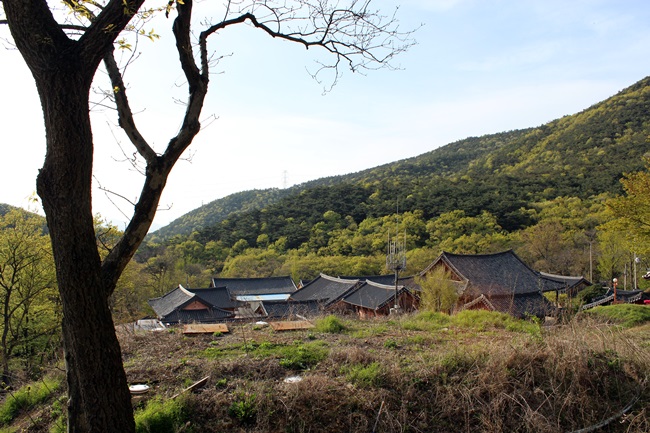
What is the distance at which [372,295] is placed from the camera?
2008 cm

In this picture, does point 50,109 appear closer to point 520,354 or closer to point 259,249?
point 520,354

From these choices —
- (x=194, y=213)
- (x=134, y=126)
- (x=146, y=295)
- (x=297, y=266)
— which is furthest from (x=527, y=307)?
(x=194, y=213)

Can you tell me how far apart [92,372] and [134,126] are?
5.16ft

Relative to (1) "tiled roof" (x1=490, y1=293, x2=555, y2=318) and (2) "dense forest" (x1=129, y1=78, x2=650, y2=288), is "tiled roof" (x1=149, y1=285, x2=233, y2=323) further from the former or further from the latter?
(1) "tiled roof" (x1=490, y1=293, x2=555, y2=318)

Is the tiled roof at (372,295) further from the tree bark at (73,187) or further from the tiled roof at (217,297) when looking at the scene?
the tree bark at (73,187)

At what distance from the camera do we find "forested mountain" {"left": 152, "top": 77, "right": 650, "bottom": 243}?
38.5 m

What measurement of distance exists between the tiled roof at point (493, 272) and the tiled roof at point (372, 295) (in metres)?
1.76

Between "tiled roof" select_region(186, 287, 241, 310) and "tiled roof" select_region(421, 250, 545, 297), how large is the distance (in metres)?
11.3

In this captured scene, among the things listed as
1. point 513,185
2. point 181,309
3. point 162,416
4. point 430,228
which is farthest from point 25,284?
point 513,185

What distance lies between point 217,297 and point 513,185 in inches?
1163

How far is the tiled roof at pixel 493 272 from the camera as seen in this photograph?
717 inches

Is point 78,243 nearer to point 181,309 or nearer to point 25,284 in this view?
point 25,284

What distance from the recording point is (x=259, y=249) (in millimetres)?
38125

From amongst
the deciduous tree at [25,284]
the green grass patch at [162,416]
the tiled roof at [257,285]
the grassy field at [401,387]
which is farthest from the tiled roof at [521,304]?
the tiled roof at [257,285]
